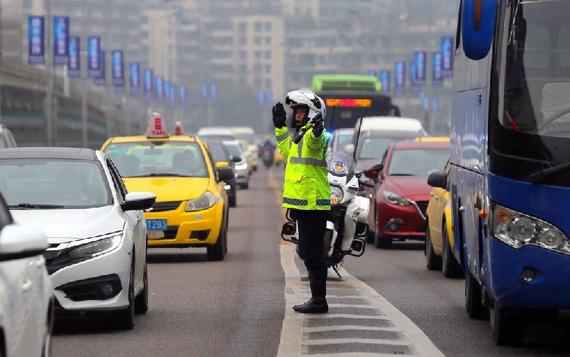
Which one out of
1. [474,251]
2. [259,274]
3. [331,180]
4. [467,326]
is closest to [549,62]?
[474,251]

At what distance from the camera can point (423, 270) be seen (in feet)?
66.1

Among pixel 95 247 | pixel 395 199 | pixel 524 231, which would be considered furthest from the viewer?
pixel 395 199

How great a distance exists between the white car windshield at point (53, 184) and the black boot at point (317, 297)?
1.68m

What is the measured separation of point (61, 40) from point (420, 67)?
39019 mm

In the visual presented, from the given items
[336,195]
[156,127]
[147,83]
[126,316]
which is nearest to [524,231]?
[126,316]

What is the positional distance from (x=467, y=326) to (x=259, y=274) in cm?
577

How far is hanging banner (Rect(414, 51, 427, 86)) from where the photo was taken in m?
108

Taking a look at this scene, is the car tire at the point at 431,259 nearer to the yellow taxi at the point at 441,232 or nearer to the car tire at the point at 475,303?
the yellow taxi at the point at 441,232

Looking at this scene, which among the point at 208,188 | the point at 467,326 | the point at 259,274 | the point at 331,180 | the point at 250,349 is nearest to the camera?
the point at 250,349

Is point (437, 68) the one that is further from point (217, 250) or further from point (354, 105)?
point (217, 250)

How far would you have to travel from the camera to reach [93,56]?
302 ft

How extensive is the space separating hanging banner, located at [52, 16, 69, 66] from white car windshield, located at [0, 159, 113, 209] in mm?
59909

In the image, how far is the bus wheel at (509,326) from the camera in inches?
470

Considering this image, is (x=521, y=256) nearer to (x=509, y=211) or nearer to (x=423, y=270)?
(x=509, y=211)
